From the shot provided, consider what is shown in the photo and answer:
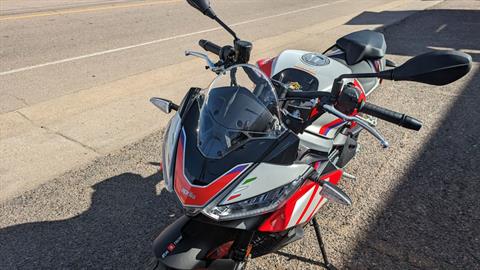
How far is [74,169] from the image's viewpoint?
4.21 metres

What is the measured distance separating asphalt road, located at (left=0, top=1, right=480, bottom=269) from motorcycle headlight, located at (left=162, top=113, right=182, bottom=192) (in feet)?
4.32

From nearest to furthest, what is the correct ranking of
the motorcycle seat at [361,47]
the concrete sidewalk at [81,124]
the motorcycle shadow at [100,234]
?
the motorcycle shadow at [100,234] < the motorcycle seat at [361,47] < the concrete sidewalk at [81,124]

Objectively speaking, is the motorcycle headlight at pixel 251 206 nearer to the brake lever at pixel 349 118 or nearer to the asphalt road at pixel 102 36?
the brake lever at pixel 349 118

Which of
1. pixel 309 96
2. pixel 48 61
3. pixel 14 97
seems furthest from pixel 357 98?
pixel 48 61

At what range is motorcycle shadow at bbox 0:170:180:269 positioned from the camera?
3.06m

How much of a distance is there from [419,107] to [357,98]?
4432mm

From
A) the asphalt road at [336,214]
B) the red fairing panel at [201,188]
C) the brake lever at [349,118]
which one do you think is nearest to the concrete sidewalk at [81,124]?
the asphalt road at [336,214]

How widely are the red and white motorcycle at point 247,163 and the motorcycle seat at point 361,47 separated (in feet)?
5.14

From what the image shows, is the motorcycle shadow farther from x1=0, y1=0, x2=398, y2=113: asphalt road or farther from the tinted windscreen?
x1=0, y1=0, x2=398, y2=113: asphalt road

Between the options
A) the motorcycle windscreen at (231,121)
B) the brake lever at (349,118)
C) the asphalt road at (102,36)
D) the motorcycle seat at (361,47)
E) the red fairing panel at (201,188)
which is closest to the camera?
the red fairing panel at (201,188)

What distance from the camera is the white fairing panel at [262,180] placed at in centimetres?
185

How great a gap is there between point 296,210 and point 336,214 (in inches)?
65.7

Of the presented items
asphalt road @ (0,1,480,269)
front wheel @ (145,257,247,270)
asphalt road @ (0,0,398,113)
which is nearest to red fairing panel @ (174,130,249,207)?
front wheel @ (145,257,247,270)

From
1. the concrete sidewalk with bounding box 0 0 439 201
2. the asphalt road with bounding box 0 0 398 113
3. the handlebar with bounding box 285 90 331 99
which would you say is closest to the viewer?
the handlebar with bounding box 285 90 331 99
